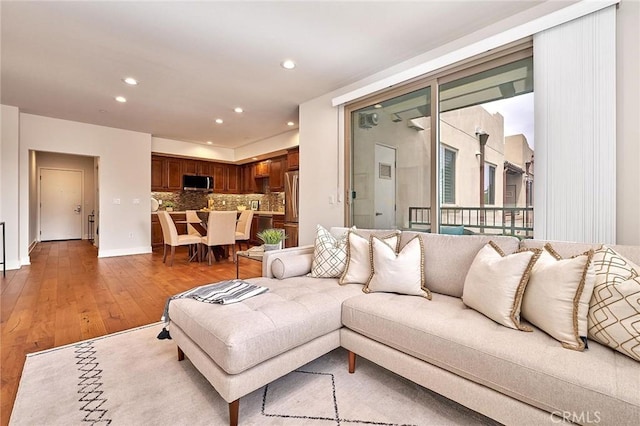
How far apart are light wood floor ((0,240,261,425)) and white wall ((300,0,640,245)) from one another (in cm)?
150

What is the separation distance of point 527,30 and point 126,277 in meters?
5.38

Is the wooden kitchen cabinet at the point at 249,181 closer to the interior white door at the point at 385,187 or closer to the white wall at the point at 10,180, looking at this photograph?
the white wall at the point at 10,180

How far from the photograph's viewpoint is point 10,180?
468cm

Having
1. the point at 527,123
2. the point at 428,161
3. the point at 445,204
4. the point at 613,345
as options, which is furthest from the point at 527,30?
the point at 613,345

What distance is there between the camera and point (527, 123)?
8.50 feet

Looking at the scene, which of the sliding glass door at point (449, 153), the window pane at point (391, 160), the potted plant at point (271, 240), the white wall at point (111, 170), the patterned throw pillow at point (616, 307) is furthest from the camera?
the white wall at point (111, 170)

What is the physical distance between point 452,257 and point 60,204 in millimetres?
10540

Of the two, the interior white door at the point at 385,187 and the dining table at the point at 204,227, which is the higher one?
the interior white door at the point at 385,187

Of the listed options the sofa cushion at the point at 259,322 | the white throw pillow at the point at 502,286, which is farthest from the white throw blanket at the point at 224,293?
the white throw pillow at the point at 502,286

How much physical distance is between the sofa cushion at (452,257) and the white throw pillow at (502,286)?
243 mm

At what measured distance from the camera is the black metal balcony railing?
10.1 ft

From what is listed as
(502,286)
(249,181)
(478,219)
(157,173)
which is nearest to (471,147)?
(478,219)

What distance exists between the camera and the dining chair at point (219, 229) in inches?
195

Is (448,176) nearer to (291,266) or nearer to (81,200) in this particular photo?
(291,266)
